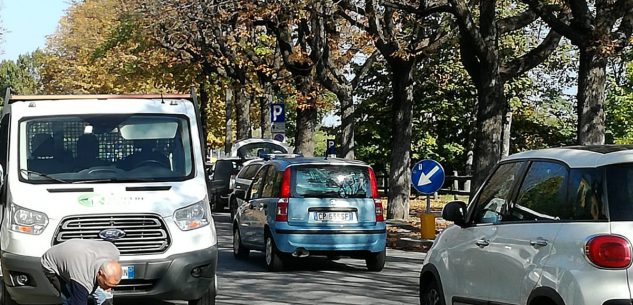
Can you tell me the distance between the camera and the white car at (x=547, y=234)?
6.43 meters

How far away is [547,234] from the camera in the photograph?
702 cm

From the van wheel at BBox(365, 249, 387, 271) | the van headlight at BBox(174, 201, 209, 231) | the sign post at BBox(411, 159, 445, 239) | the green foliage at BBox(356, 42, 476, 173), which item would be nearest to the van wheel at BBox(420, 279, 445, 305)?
the van headlight at BBox(174, 201, 209, 231)

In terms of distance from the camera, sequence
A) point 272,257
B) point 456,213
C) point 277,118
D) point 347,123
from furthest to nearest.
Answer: point 277,118
point 347,123
point 272,257
point 456,213

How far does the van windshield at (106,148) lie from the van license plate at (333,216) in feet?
15.2

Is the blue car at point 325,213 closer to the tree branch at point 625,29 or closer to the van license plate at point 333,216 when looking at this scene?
the van license plate at point 333,216

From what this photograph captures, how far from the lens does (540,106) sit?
5584 cm

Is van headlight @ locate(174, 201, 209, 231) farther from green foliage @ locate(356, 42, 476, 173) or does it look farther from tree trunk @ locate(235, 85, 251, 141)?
green foliage @ locate(356, 42, 476, 173)

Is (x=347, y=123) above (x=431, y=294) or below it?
above

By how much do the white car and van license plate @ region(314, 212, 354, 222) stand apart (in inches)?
257

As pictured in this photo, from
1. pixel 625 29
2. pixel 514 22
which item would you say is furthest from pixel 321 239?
pixel 514 22

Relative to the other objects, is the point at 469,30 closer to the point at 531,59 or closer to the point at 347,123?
the point at 531,59

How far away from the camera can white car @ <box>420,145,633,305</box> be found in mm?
6434

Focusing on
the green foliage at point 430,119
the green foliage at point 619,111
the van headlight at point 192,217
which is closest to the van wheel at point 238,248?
the van headlight at point 192,217

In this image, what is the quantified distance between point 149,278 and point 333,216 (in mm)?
5756
